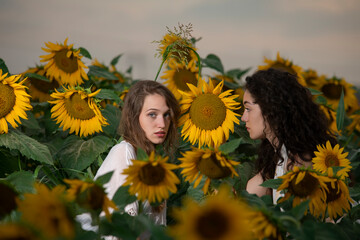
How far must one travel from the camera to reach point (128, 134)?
1.41 meters

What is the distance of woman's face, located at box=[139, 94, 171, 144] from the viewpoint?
1.36 m

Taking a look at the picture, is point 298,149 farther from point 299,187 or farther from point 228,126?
point 299,187

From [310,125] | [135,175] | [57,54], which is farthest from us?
[57,54]

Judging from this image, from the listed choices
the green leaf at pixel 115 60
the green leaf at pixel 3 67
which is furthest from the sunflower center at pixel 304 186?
the green leaf at pixel 115 60

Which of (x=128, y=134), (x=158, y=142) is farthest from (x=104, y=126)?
(x=158, y=142)

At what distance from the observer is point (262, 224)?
747 millimetres

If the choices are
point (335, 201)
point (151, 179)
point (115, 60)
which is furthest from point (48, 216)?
point (115, 60)

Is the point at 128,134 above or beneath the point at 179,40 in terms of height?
beneath

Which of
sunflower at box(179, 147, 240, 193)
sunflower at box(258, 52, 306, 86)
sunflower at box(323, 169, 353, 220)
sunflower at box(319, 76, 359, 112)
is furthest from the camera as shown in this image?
sunflower at box(319, 76, 359, 112)

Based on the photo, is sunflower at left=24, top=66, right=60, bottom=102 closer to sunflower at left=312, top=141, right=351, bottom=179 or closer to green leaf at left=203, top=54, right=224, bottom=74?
green leaf at left=203, top=54, right=224, bottom=74

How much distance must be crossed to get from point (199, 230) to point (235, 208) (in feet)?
0.20

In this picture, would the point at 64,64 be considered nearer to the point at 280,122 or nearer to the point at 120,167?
the point at 120,167

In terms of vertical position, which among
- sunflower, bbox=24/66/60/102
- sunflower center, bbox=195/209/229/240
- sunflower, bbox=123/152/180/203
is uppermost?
sunflower center, bbox=195/209/229/240

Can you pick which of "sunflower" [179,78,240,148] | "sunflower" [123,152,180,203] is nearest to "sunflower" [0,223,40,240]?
"sunflower" [123,152,180,203]
